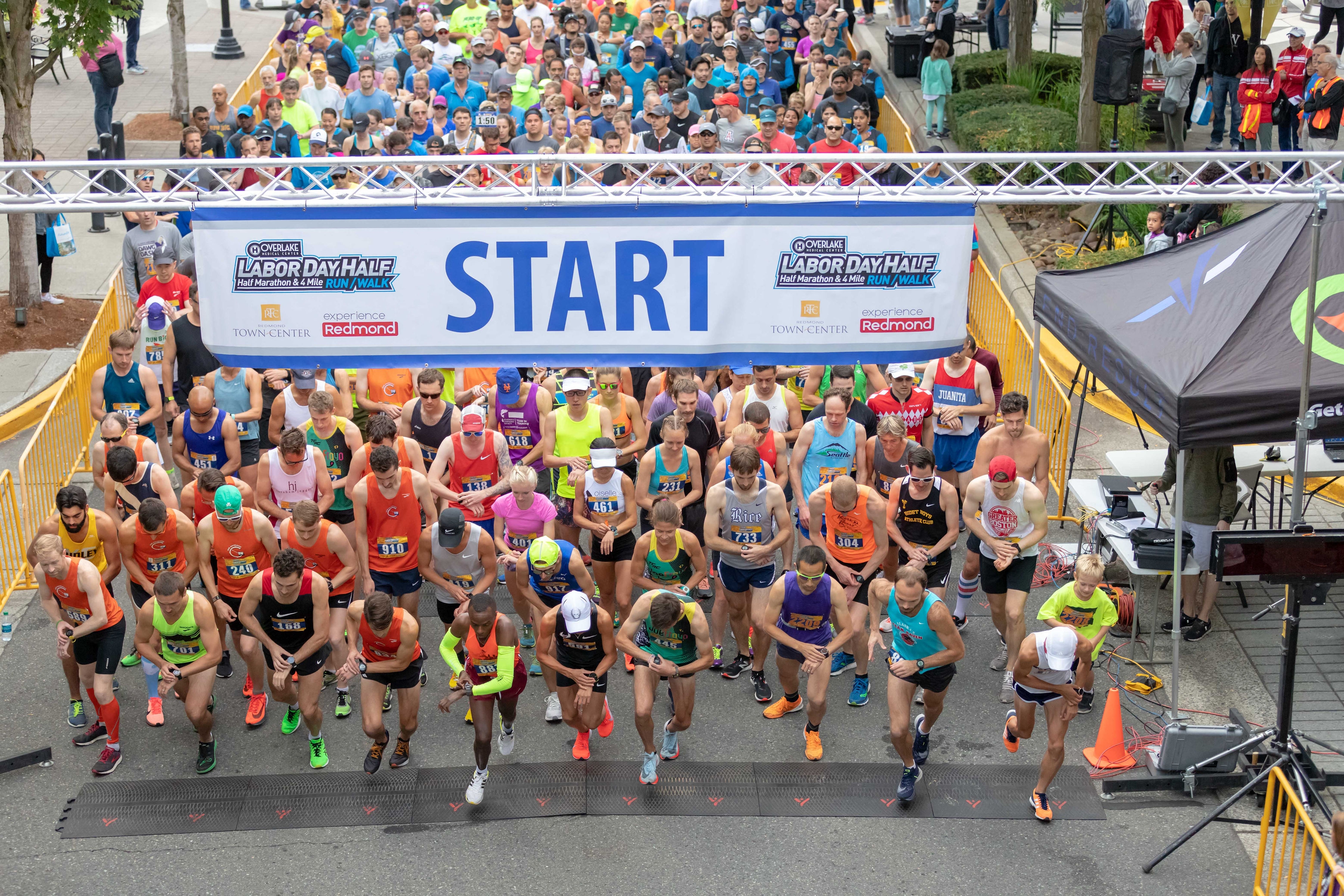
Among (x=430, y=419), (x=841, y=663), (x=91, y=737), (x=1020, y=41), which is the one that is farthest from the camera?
(x=1020, y=41)

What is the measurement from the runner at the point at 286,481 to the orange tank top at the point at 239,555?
2.45ft

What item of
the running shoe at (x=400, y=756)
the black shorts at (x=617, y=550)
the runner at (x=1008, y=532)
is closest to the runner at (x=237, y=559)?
the running shoe at (x=400, y=756)

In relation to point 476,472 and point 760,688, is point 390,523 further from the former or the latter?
point 760,688

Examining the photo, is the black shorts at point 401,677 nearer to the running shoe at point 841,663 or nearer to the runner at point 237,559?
the runner at point 237,559

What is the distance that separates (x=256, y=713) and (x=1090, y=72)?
1369 centimetres

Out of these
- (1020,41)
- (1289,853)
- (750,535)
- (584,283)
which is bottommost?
(1289,853)

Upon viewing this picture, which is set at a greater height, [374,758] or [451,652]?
[451,652]

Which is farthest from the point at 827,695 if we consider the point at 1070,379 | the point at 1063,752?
the point at 1070,379

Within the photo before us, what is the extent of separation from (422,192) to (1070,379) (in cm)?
873

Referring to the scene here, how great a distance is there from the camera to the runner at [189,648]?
877cm

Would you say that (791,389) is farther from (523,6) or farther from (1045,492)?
(523,6)

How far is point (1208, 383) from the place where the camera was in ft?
28.1

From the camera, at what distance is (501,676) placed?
8641mm

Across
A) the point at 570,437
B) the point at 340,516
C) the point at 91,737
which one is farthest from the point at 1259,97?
the point at 91,737
